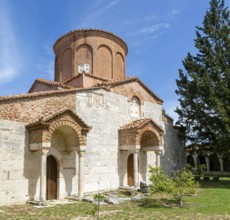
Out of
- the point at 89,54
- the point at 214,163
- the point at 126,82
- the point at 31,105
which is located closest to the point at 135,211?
the point at 31,105

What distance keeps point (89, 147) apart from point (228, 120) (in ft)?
25.7

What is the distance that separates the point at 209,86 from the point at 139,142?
5502 millimetres

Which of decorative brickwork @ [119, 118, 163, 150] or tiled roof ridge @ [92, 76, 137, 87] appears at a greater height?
tiled roof ridge @ [92, 76, 137, 87]

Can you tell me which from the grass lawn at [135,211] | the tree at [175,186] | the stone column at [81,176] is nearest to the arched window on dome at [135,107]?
the stone column at [81,176]

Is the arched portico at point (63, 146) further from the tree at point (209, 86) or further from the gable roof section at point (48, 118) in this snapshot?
the tree at point (209, 86)

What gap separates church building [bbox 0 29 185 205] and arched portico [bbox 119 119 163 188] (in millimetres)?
49

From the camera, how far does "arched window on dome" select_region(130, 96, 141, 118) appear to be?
15211 millimetres

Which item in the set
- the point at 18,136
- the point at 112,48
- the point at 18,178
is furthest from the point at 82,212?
the point at 112,48

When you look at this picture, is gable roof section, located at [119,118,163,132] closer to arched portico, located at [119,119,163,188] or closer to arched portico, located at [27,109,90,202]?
arched portico, located at [119,119,163,188]

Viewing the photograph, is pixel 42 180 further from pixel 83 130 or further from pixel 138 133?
pixel 138 133

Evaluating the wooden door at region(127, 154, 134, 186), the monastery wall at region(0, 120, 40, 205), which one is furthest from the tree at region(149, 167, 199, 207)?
the wooden door at region(127, 154, 134, 186)

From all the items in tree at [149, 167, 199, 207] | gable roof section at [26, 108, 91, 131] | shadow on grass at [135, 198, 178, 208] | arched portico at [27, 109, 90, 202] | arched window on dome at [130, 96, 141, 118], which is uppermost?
arched window on dome at [130, 96, 141, 118]

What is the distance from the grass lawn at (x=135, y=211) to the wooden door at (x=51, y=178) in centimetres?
155

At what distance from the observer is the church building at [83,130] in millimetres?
9688
